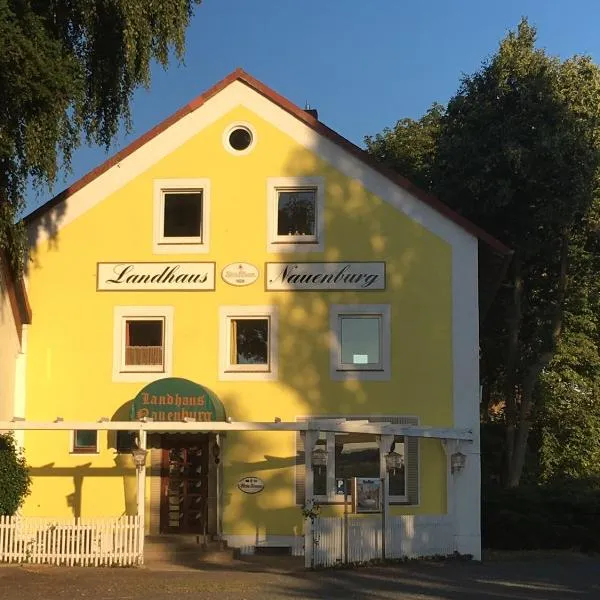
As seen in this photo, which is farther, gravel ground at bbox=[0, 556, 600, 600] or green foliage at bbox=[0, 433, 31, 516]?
green foliage at bbox=[0, 433, 31, 516]

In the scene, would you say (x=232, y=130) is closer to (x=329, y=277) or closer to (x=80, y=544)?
(x=329, y=277)

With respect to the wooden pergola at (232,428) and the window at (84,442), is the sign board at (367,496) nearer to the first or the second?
the wooden pergola at (232,428)

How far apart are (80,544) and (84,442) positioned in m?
3.49

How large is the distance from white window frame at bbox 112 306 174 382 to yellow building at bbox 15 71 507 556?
0.03m

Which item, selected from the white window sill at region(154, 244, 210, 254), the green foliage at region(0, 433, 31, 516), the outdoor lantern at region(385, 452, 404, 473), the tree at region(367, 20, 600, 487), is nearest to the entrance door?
the green foliage at region(0, 433, 31, 516)

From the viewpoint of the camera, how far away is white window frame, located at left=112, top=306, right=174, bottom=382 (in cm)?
2145

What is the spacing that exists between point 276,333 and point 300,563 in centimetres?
484

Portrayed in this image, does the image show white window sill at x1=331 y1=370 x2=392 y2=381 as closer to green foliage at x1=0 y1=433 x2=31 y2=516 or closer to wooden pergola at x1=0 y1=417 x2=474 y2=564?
wooden pergola at x1=0 y1=417 x2=474 y2=564

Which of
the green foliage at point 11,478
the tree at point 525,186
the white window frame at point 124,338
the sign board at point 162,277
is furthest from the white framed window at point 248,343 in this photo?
the tree at point 525,186

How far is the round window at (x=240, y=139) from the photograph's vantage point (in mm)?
22047

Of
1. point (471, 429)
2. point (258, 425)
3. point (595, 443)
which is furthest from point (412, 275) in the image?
point (595, 443)

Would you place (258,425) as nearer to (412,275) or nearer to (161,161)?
(412,275)

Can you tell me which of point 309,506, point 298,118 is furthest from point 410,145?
point 309,506

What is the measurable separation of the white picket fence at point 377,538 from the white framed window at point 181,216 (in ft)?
21.6
